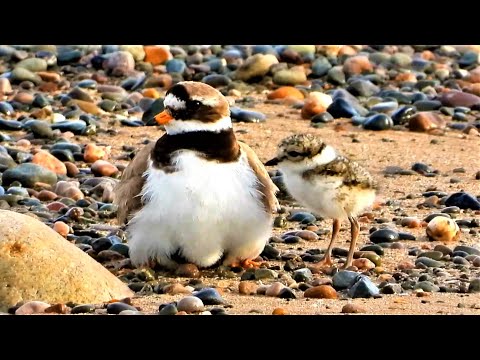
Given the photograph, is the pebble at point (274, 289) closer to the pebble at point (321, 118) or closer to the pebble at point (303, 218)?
the pebble at point (303, 218)

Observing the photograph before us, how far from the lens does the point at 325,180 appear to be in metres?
8.04

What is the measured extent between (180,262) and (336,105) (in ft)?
17.9

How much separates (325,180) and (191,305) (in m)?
1.69

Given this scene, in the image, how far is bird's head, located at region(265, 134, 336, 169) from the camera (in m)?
8.06

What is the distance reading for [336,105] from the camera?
1299 cm

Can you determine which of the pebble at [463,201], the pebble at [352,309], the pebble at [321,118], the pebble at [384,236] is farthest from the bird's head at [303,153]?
the pebble at [321,118]

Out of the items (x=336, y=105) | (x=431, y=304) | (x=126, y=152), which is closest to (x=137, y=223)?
(x=431, y=304)

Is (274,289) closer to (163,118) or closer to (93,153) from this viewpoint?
(163,118)

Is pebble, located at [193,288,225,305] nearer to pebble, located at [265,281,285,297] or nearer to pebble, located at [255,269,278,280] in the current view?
pebble, located at [265,281,285,297]

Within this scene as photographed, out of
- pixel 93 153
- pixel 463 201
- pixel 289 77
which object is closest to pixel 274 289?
pixel 463 201

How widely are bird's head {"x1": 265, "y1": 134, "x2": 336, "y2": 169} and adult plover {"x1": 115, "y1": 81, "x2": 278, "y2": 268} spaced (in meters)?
0.31

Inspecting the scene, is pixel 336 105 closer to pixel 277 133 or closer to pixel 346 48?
pixel 277 133

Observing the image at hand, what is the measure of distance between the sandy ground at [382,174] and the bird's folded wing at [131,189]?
0.61m
